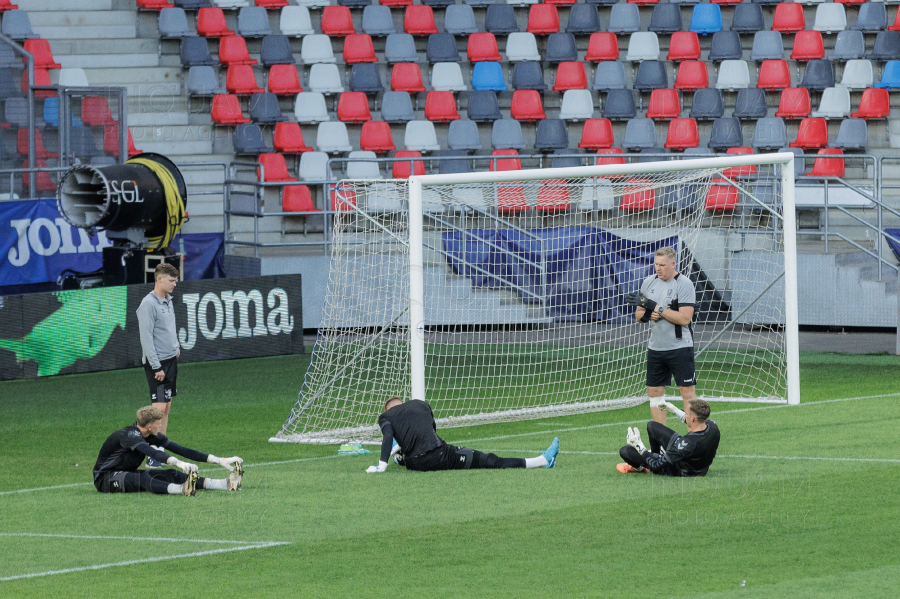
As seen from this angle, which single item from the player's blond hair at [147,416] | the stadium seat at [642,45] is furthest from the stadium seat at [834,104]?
the player's blond hair at [147,416]

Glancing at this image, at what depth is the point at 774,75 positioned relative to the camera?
78.7 ft

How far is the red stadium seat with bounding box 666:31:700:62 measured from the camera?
24.3 m

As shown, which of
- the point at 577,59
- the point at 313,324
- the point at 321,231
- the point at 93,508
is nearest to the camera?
the point at 93,508

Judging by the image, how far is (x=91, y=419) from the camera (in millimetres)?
13523

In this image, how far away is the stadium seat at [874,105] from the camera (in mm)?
23156

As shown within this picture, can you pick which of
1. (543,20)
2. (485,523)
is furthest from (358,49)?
(485,523)

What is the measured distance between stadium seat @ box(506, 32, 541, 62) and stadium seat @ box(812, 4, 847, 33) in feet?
17.4

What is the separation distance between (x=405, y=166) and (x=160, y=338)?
39.3 feet

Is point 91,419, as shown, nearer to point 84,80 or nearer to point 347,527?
point 347,527

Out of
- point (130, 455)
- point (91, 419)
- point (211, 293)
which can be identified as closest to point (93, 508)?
point (130, 455)

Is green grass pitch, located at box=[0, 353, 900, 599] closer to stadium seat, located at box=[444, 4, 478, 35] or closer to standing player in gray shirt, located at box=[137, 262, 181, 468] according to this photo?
standing player in gray shirt, located at box=[137, 262, 181, 468]

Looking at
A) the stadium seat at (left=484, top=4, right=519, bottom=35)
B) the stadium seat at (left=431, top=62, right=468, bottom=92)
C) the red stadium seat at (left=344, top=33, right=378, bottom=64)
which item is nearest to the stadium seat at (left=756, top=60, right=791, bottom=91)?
the stadium seat at (left=484, top=4, right=519, bottom=35)

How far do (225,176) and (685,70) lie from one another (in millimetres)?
8896

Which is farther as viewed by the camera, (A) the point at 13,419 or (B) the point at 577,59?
(B) the point at 577,59
